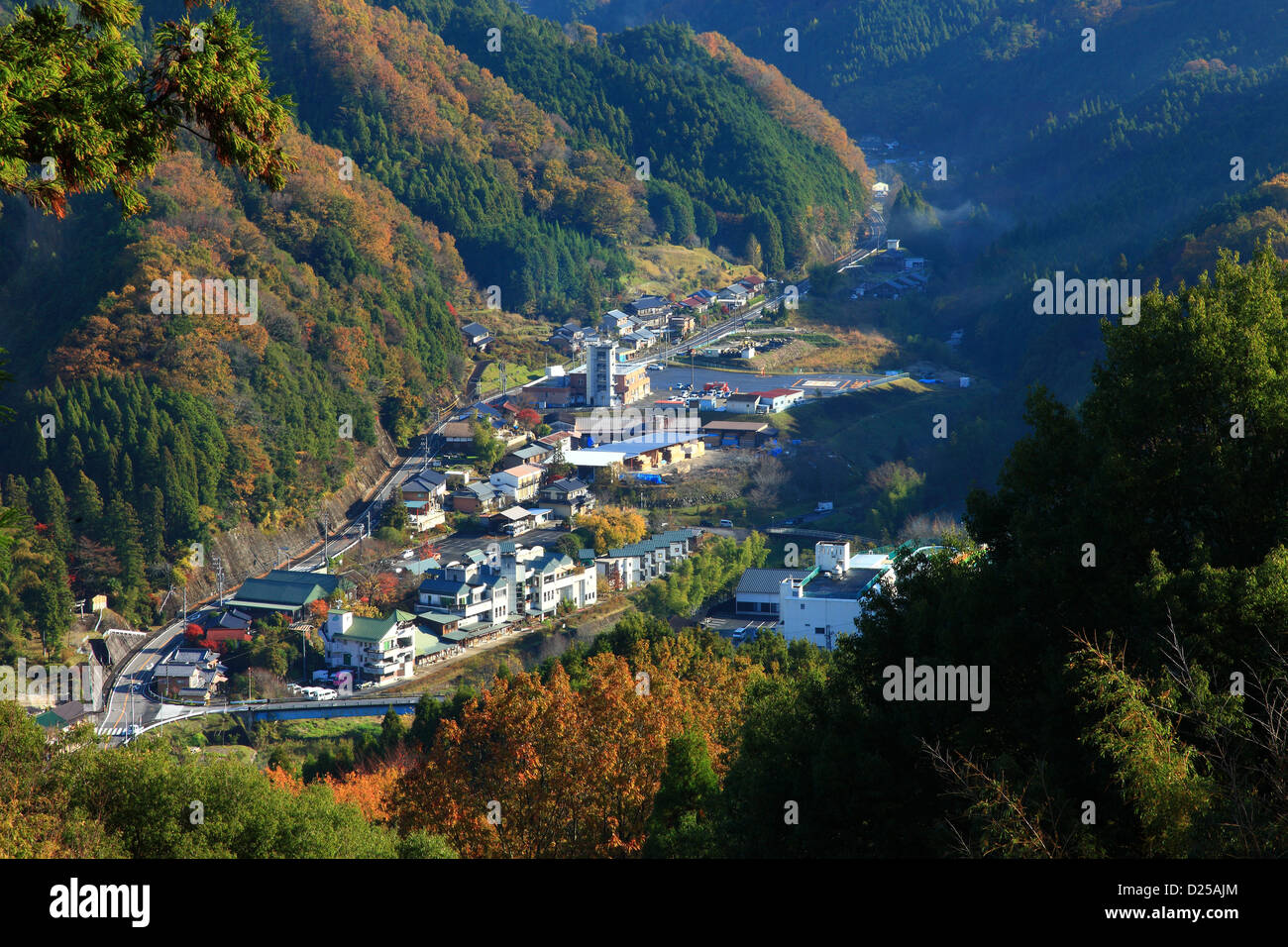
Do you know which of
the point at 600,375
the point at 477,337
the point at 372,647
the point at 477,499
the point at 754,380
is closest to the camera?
the point at 372,647

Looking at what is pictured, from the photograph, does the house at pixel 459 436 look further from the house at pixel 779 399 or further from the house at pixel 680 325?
the house at pixel 680 325

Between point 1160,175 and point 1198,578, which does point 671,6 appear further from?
point 1198,578

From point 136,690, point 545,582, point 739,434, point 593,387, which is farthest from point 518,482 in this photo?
point 136,690

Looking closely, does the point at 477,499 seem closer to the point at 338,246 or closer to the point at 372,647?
the point at 372,647

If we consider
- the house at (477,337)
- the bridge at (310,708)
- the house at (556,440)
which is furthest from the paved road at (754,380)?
the bridge at (310,708)

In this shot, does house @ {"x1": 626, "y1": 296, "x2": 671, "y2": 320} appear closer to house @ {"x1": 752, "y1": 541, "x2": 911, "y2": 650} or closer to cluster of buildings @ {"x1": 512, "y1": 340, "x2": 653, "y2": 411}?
cluster of buildings @ {"x1": 512, "y1": 340, "x2": 653, "y2": 411}

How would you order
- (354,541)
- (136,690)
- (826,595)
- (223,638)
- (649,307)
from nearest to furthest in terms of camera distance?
(136,690) → (826,595) → (223,638) → (354,541) → (649,307)
